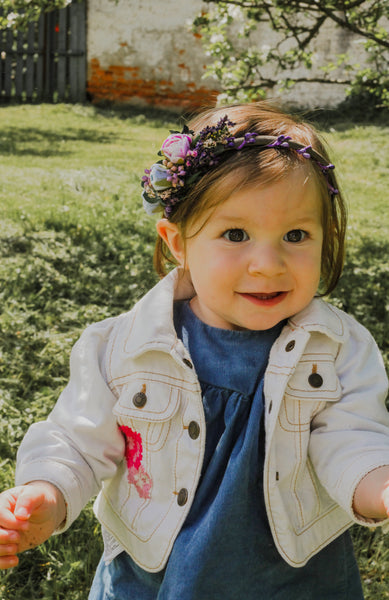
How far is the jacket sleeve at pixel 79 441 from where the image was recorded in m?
1.55

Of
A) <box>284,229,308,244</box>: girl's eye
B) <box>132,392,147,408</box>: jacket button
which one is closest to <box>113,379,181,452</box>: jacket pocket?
<box>132,392,147,408</box>: jacket button

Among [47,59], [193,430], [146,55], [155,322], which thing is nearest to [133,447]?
[193,430]

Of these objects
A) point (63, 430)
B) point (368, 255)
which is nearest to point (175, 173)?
point (63, 430)

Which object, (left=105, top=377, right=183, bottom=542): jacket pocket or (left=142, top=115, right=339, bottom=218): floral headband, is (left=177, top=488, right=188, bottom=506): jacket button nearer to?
(left=105, top=377, right=183, bottom=542): jacket pocket

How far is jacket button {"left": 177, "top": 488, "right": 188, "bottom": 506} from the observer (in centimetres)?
157

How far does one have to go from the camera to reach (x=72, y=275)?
3.99 meters

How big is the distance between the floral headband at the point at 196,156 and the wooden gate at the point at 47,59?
11.6 m

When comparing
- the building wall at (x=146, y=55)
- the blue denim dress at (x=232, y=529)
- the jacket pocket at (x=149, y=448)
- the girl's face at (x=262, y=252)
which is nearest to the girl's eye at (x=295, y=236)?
the girl's face at (x=262, y=252)

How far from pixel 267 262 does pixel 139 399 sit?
17.0 inches

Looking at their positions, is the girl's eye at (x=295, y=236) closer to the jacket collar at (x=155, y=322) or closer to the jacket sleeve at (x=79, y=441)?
the jacket collar at (x=155, y=322)

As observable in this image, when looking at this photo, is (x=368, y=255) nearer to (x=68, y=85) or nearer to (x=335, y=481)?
(x=335, y=481)

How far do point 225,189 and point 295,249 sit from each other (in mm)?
212

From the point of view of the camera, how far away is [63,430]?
1641 mm

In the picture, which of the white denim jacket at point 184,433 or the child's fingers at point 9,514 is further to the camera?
the white denim jacket at point 184,433
